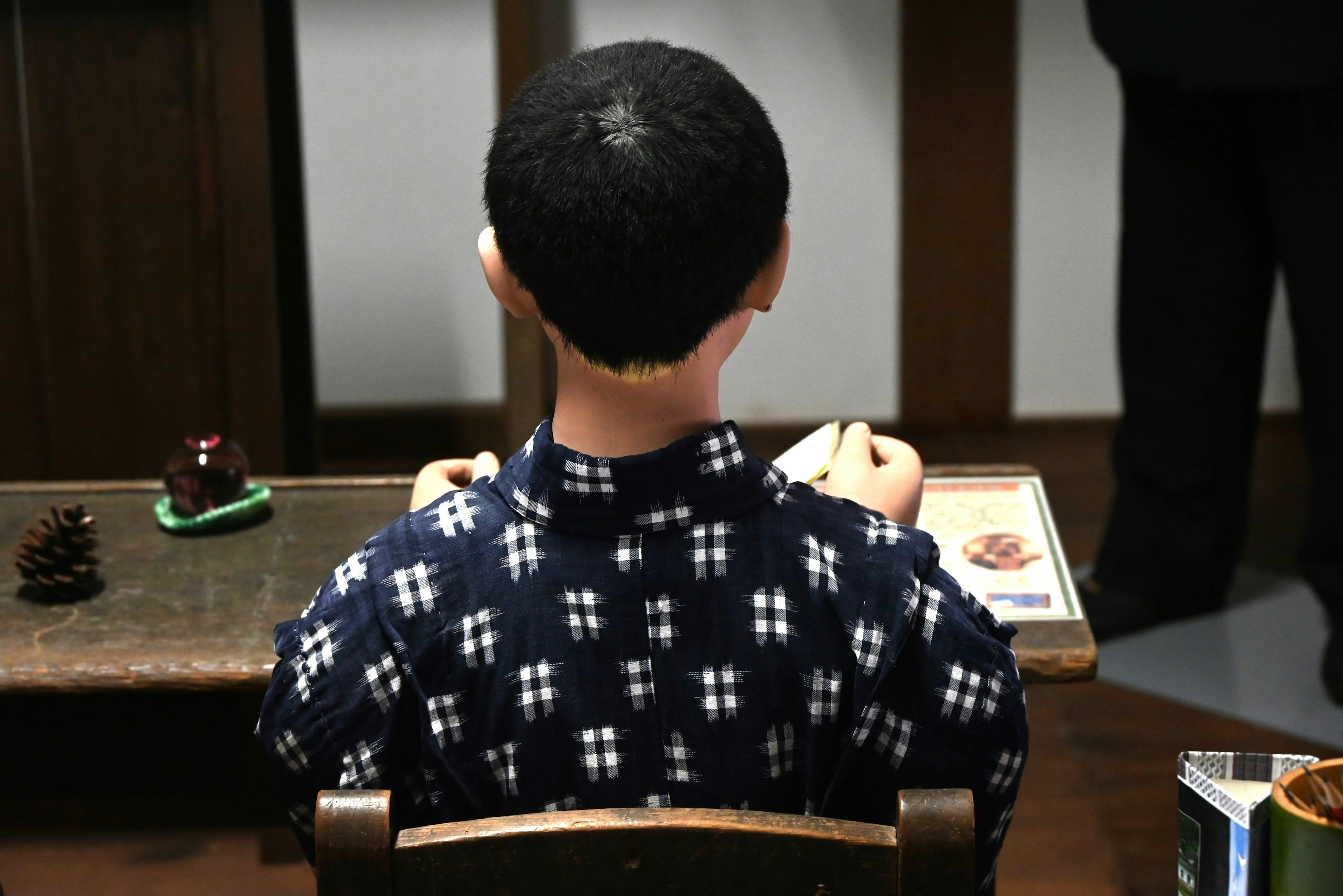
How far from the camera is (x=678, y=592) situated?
2.39 feet

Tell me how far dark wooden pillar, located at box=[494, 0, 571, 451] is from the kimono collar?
2.06 metres

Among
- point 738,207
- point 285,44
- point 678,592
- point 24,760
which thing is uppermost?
point 285,44

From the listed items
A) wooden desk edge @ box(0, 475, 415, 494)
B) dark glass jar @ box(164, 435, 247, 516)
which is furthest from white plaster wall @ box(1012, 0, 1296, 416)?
dark glass jar @ box(164, 435, 247, 516)

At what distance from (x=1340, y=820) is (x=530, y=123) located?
542 millimetres

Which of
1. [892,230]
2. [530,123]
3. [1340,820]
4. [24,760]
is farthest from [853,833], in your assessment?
[892,230]

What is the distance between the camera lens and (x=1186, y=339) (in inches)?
88.7

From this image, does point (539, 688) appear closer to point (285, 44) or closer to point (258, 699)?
point (258, 699)

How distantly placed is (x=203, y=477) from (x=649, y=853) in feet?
2.42

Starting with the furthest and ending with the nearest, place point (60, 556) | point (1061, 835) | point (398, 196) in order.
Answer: point (398, 196) < point (1061, 835) < point (60, 556)

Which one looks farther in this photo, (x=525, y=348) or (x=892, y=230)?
(x=892, y=230)

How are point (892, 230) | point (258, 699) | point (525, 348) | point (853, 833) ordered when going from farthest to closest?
point (892, 230) → point (525, 348) → point (258, 699) → point (853, 833)

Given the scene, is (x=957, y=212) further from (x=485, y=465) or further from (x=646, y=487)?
(x=646, y=487)

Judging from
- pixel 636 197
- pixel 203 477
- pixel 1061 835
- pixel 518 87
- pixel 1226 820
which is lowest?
pixel 1061 835

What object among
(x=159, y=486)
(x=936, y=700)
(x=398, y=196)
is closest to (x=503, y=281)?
(x=936, y=700)
